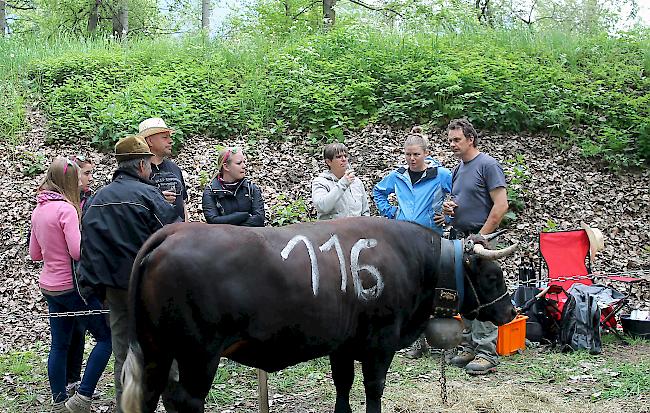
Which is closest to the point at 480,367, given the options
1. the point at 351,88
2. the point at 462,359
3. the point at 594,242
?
the point at 462,359

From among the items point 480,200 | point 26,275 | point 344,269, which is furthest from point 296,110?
point 344,269

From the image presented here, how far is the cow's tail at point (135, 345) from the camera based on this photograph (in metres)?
3.82

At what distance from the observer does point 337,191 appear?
636 cm

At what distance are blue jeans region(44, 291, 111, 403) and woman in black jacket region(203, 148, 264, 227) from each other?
1.51m

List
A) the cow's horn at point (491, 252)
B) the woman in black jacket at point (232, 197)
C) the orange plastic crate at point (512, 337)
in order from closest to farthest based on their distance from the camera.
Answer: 1. the cow's horn at point (491, 252)
2. the woman in black jacket at point (232, 197)
3. the orange plastic crate at point (512, 337)

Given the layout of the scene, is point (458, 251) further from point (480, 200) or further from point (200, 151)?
point (200, 151)

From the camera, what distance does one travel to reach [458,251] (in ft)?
15.0

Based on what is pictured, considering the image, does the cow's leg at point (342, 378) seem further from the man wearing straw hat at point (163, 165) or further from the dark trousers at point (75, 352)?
the dark trousers at point (75, 352)

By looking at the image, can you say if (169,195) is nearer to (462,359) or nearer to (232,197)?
(232,197)

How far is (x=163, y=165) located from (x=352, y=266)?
8.59 ft

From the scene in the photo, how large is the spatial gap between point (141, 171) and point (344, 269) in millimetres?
1590

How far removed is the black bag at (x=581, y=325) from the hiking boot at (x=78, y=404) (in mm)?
4749

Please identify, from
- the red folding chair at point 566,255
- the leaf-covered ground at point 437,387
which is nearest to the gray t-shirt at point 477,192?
the leaf-covered ground at point 437,387

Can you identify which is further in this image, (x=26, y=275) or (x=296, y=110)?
(x=296, y=110)
